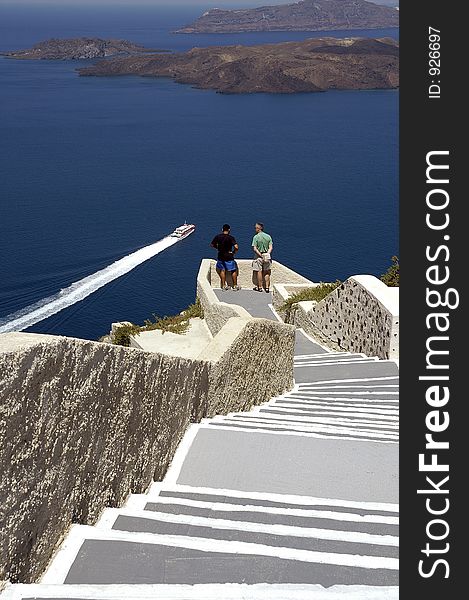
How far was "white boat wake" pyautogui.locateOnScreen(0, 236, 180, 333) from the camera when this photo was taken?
33.9 meters

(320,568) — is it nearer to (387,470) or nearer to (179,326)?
(387,470)

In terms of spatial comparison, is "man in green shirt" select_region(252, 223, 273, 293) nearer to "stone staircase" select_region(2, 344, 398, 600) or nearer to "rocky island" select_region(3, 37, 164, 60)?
"stone staircase" select_region(2, 344, 398, 600)

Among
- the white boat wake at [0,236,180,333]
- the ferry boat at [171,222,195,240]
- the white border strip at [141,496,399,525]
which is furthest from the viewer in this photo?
the ferry boat at [171,222,195,240]

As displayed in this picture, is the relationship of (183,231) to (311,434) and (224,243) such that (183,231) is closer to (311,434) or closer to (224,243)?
(224,243)

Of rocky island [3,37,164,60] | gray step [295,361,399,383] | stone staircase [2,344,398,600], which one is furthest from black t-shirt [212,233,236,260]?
rocky island [3,37,164,60]

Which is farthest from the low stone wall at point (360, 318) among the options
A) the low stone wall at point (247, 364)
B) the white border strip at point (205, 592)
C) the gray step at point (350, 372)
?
the white border strip at point (205, 592)

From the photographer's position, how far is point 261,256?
1507 centimetres

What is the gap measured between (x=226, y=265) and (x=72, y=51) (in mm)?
143150

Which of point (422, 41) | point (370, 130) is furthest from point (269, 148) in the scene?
point (422, 41)

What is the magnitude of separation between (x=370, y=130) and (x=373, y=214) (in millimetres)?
29604

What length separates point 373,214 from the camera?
51.6 metres

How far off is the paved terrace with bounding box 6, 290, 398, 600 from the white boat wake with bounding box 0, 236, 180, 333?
2703 cm

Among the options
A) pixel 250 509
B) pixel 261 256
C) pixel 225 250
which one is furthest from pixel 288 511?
pixel 261 256

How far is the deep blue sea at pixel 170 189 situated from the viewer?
39969mm
